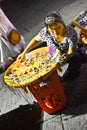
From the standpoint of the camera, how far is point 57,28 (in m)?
4.65

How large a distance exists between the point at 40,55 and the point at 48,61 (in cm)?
34

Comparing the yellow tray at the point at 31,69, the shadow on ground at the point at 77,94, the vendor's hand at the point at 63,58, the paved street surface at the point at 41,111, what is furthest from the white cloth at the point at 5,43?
the vendor's hand at the point at 63,58

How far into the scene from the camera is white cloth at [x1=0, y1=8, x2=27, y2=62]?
612cm

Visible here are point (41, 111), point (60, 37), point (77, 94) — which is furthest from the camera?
point (41, 111)

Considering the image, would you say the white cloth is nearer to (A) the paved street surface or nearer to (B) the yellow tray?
(A) the paved street surface

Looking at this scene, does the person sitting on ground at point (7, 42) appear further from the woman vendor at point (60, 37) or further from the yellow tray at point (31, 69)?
the yellow tray at point (31, 69)

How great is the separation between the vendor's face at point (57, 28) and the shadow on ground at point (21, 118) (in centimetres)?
132

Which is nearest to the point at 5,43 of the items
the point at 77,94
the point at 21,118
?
the point at 21,118

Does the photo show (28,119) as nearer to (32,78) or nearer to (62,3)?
(32,78)

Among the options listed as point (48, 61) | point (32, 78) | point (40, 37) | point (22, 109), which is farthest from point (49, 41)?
point (22, 109)

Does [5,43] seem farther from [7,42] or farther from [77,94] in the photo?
[77,94]

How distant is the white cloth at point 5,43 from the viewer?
6125mm

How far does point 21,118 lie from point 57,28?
5.47ft

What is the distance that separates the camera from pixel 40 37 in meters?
4.96
